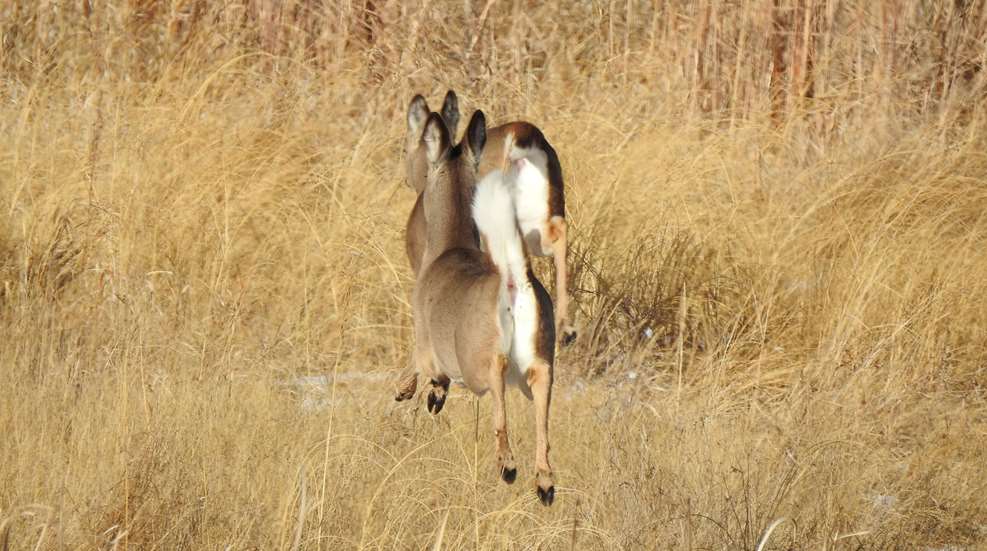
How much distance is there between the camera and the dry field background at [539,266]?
4359 millimetres

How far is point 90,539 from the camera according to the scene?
3906 millimetres

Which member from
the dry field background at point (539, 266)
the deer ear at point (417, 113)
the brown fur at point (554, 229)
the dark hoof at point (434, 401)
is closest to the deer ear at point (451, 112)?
the deer ear at point (417, 113)

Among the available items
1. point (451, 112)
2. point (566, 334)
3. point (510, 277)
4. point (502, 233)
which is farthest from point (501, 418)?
point (566, 334)

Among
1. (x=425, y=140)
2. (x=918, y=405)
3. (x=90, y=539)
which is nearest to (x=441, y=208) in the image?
(x=425, y=140)

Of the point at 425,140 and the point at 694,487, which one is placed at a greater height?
the point at 425,140

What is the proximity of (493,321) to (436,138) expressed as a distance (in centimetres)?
72

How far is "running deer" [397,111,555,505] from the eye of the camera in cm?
380

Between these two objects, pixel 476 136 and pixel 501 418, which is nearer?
pixel 501 418

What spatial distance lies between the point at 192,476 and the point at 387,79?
469 centimetres

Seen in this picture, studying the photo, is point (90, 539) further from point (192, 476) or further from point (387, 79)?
point (387, 79)

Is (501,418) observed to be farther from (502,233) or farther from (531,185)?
(531,185)

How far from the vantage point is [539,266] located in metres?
6.55

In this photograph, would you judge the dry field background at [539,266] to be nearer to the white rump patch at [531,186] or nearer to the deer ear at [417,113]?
the white rump patch at [531,186]

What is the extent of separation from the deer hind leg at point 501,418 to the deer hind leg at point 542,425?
0.21 ft
